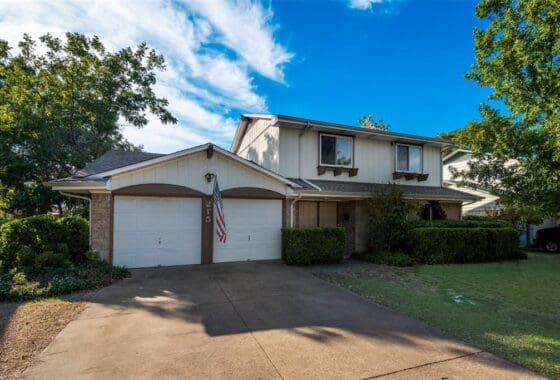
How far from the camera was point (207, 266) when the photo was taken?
8.96 m

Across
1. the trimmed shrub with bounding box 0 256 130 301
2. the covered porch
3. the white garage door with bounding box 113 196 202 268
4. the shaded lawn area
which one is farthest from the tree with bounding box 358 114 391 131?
the shaded lawn area

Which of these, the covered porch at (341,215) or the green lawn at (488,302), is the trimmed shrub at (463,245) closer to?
the green lawn at (488,302)

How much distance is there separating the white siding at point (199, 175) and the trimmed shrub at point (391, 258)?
166 inches

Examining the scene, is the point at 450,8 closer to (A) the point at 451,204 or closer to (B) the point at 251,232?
(A) the point at 451,204

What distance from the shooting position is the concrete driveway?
3.36m

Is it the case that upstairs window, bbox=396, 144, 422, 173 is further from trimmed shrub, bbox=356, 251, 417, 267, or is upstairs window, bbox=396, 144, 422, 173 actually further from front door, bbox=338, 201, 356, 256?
trimmed shrub, bbox=356, 251, 417, 267

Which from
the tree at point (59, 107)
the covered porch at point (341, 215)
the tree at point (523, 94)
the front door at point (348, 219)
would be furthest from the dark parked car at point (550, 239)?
the tree at point (59, 107)

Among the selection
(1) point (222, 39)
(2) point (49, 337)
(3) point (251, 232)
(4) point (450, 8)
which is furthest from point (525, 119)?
(2) point (49, 337)

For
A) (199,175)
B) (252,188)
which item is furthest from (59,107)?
(252,188)

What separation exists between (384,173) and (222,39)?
30.2 ft

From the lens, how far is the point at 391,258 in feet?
33.6

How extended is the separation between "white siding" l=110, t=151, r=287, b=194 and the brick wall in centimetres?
52

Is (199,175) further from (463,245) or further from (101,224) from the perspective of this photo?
(463,245)

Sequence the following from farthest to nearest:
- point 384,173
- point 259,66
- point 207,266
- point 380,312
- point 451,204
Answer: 1. point 451,204
2. point 384,173
3. point 259,66
4. point 207,266
5. point 380,312
